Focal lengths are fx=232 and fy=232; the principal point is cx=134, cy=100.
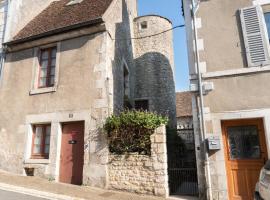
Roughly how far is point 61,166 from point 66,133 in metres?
1.01

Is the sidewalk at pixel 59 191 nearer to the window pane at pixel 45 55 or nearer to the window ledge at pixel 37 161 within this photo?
the window ledge at pixel 37 161

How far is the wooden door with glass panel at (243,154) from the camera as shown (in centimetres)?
532

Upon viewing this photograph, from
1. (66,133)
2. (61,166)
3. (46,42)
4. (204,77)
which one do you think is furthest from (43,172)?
(204,77)

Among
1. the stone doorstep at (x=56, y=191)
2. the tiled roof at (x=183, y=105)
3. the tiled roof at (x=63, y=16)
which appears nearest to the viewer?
the stone doorstep at (x=56, y=191)

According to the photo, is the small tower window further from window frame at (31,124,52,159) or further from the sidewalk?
the sidewalk

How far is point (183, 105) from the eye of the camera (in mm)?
18500

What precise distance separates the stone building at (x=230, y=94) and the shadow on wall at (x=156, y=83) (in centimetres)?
618

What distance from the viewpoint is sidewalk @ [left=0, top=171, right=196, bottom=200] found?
528 centimetres

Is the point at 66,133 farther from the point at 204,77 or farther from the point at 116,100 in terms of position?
the point at 204,77

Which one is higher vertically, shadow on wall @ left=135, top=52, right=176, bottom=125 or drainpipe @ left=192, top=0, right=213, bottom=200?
shadow on wall @ left=135, top=52, right=176, bottom=125

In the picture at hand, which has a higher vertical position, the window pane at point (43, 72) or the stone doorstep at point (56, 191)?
the window pane at point (43, 72)

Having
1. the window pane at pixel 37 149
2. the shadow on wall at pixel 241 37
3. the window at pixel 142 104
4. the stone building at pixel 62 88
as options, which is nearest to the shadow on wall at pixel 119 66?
the stone building at pixel 62 88

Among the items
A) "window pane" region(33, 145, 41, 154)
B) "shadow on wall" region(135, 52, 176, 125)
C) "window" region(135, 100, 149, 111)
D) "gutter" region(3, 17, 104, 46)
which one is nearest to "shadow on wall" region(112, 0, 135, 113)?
"gutter" region(3, 17, 104, 46)

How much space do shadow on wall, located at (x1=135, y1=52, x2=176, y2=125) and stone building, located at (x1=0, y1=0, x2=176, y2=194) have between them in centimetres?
299
